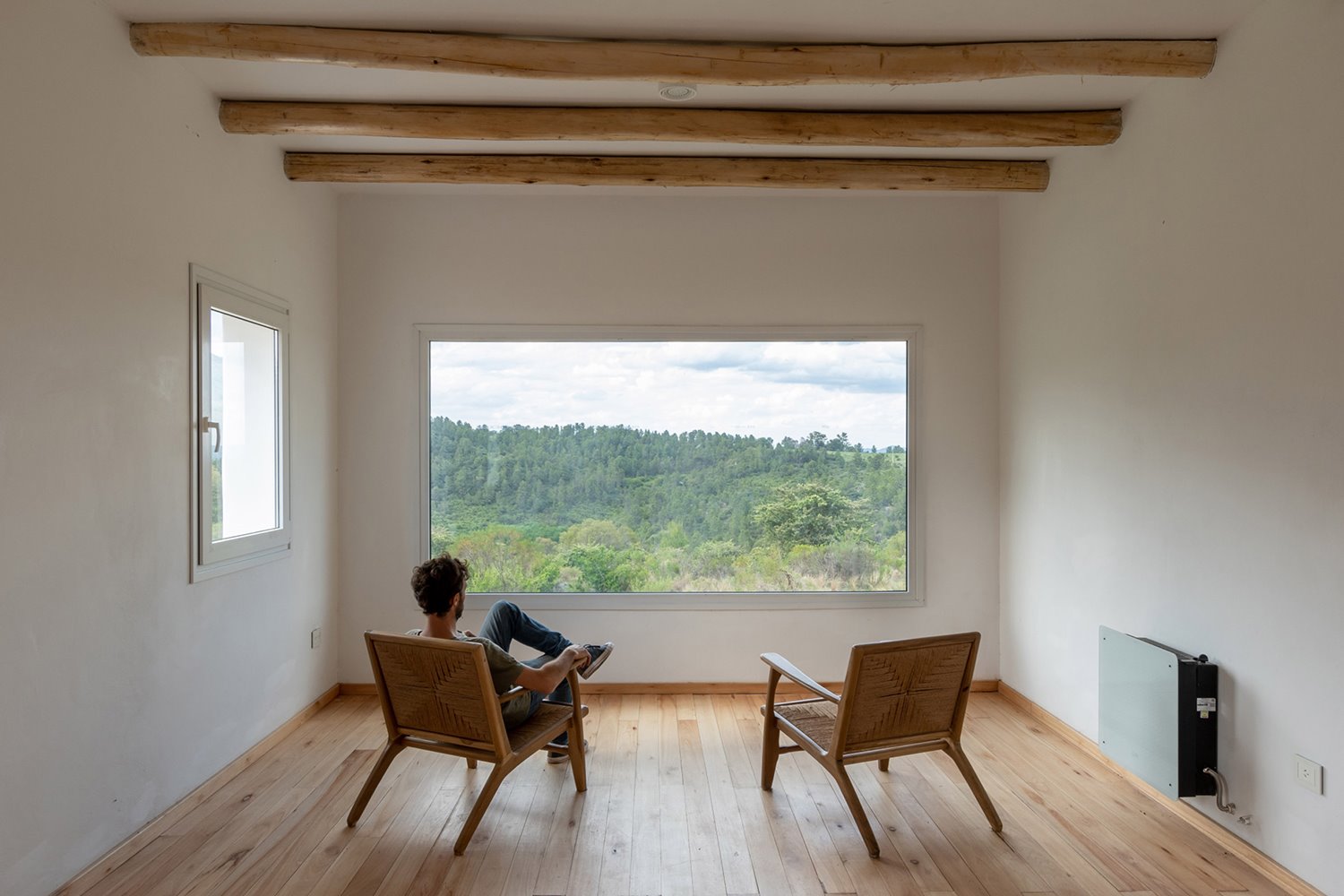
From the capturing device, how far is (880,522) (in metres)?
5.07

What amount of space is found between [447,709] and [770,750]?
4.45ft

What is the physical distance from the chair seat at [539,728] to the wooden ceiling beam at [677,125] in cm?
246

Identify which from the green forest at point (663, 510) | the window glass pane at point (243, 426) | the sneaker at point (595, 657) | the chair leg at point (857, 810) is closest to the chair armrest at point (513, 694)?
the sneaker at point (595, 657)

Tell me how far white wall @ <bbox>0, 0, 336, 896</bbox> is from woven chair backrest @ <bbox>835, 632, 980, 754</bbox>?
8.28 ft

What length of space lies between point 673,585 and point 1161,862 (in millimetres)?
2800

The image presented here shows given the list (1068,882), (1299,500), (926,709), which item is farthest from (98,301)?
(1299,500)

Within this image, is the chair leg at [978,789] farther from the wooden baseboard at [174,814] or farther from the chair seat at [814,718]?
the wooden baseboard at [174,814]

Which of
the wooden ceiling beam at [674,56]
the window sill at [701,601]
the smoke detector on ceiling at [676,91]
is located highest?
the smoke detector on ceiling at [676,91]

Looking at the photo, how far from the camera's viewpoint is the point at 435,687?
2990mm

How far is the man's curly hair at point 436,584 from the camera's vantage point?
3.17 meters

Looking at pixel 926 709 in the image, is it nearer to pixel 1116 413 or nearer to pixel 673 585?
pixel 1116 413

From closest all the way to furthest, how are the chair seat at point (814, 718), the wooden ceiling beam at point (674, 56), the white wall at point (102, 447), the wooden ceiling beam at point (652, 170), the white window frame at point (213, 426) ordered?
the white wall at point (102, 447) → the wooden ceiling beam at point (674, 56) → the chair seat at point (814, 718) → the white window frame at point (213, 426) → the wooden ceiling beam at point (652, 170)

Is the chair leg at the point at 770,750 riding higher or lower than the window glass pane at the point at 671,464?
lower

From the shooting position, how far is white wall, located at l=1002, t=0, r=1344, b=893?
2.62 metres
